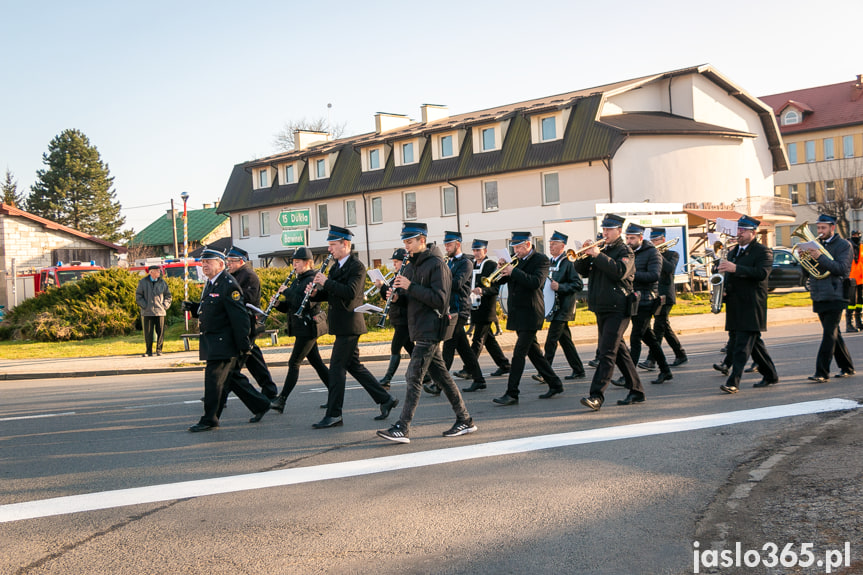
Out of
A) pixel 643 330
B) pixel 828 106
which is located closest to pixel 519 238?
pixel 643 330

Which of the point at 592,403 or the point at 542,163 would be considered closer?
the point at 592,403

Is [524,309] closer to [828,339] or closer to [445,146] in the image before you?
[828,339]

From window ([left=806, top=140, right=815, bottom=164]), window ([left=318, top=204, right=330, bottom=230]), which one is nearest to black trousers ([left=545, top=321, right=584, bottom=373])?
window ([left=318, top=204, right=330, bottom=230])

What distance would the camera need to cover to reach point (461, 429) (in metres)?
7.88

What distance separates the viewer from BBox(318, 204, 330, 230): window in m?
50.0

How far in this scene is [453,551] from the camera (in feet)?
15.5

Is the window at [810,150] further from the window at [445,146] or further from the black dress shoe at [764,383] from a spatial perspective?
the black dress shoe at [764,383]

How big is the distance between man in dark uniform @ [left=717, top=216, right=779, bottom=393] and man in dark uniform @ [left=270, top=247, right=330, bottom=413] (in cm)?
474

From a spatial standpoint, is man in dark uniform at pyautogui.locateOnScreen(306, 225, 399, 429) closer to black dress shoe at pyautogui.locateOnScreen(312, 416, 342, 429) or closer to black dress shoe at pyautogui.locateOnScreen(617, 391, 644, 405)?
black dress shoe at pyautogui.locateOnScreen(312, 416, 342, 429)

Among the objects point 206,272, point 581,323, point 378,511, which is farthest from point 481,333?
point 581,323

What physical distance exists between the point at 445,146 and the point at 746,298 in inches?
1402

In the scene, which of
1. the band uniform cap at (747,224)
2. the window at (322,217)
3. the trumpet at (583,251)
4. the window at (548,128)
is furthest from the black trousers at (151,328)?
the window at (322,217)

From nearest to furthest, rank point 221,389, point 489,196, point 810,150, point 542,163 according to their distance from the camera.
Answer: point 221,389
point 542,163
point 489,196
point 810,150

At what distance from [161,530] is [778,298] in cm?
2514
